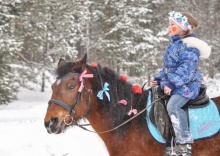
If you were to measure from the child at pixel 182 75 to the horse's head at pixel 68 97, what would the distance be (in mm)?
1022

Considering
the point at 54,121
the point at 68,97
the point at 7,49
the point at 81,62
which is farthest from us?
the point at 7,49

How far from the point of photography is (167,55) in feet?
13.7

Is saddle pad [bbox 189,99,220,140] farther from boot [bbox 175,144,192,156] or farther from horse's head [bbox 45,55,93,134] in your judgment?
horse's head [bbox 45,55,93,134]

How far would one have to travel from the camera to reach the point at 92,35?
24.6 metres

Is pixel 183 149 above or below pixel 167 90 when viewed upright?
below

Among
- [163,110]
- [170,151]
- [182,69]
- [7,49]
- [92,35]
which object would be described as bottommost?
[92,35]

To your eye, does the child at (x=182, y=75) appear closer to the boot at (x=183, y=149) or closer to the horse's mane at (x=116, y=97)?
the boot at (x=183, y=149)

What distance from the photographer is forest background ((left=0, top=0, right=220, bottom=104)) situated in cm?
1861

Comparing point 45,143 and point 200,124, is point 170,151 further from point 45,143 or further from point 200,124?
point 45,143

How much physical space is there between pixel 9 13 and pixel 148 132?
14977mm

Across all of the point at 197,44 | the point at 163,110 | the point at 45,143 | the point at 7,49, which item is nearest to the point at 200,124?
the point at 163,110

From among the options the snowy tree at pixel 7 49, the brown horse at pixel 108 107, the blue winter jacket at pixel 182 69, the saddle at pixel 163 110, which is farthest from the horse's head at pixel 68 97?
the snowy tree at pixel 7 49

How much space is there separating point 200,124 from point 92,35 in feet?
68.7

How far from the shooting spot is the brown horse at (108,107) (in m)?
3.94
